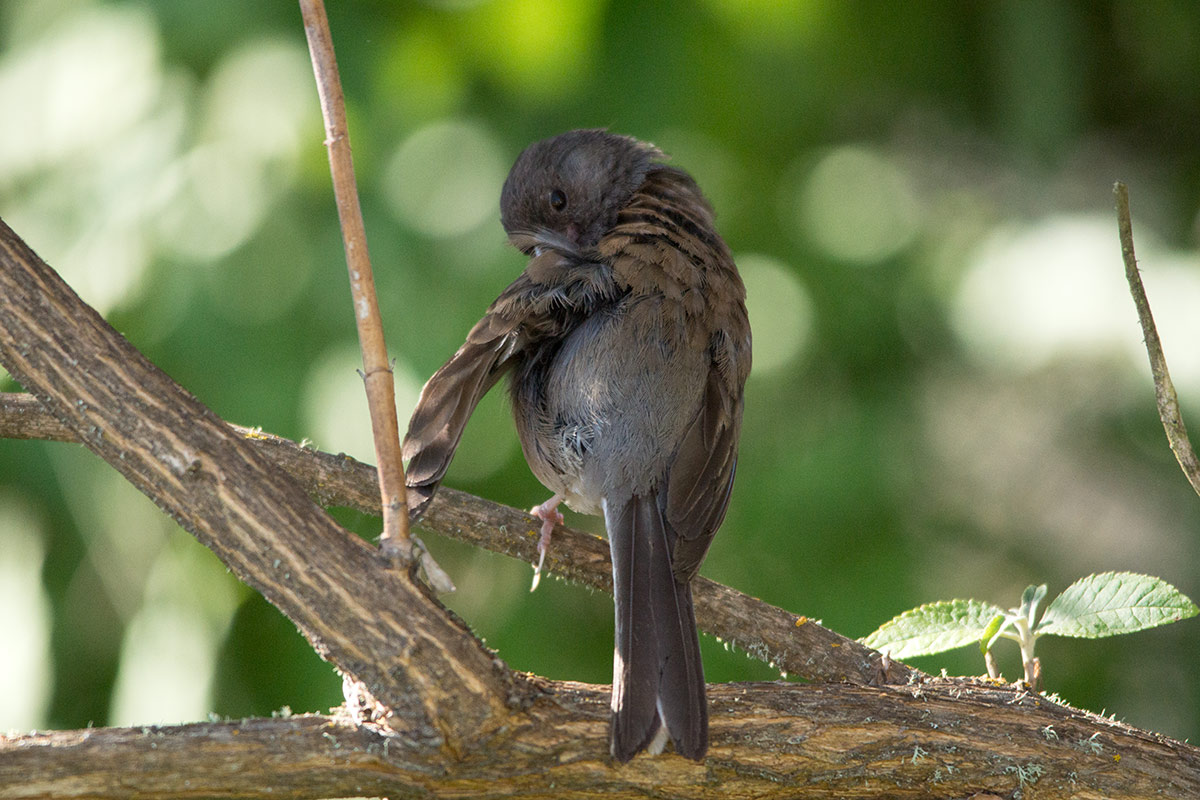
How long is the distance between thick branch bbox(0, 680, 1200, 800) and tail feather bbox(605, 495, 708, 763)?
55 millimetres

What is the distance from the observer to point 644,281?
107 inches

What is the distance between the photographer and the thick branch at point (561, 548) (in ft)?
7.51

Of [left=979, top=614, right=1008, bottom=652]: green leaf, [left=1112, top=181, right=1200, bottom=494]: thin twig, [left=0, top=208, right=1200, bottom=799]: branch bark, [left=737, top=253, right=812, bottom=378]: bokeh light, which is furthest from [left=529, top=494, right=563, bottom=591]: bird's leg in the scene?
→ [left=737, top=253, right=812, bottom=378]: bokeh light

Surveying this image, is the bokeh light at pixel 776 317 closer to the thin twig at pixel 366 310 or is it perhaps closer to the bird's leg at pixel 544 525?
the bird's leg at pixel 544 525

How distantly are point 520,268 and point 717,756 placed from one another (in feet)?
8.29

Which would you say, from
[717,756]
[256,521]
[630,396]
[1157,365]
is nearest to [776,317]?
[630,396]

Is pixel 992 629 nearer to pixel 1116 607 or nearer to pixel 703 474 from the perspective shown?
pixel 1116 607

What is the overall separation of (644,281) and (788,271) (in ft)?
5.81

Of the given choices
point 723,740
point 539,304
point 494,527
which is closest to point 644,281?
point 539,304

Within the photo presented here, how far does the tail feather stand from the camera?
5.93 ft

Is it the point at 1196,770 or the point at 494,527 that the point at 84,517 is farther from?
the point at 1196,770

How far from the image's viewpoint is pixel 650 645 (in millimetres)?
2012

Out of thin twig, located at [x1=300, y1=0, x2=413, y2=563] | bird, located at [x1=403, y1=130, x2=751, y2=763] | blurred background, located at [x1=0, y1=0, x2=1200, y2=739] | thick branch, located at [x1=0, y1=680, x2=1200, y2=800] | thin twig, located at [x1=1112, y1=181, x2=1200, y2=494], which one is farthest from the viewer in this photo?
blurred background, located at [x1=0, y1=0, x2=1200, y2=739]

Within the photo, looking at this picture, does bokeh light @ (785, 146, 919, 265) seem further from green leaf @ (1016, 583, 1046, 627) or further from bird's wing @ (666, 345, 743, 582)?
green leaf @ (1016, 583, 1046, 627)
